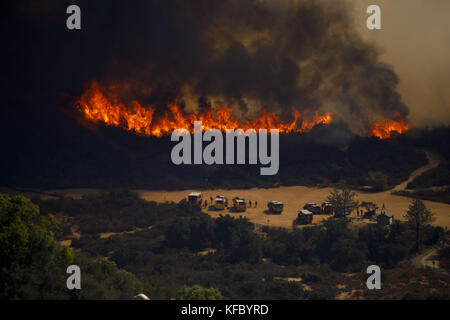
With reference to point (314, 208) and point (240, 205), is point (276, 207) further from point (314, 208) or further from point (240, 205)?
point (314, 208)

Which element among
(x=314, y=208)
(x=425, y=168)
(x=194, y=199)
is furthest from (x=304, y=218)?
(x=425, y=168)

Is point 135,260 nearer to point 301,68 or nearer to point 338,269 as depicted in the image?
point 338,269

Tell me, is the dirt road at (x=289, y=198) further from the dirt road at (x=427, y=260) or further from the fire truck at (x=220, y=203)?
the dirt road at (x=427, y=260)

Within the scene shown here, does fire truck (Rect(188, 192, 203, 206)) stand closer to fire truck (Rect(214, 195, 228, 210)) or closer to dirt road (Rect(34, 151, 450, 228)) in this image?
fire truck (Rect(214, 195, 228, 210))

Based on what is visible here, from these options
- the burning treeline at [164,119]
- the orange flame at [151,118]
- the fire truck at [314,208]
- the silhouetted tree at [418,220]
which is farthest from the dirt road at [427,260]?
the orange flame at [151,118]

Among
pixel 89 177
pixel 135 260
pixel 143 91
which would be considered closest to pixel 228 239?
pixel 135 260
